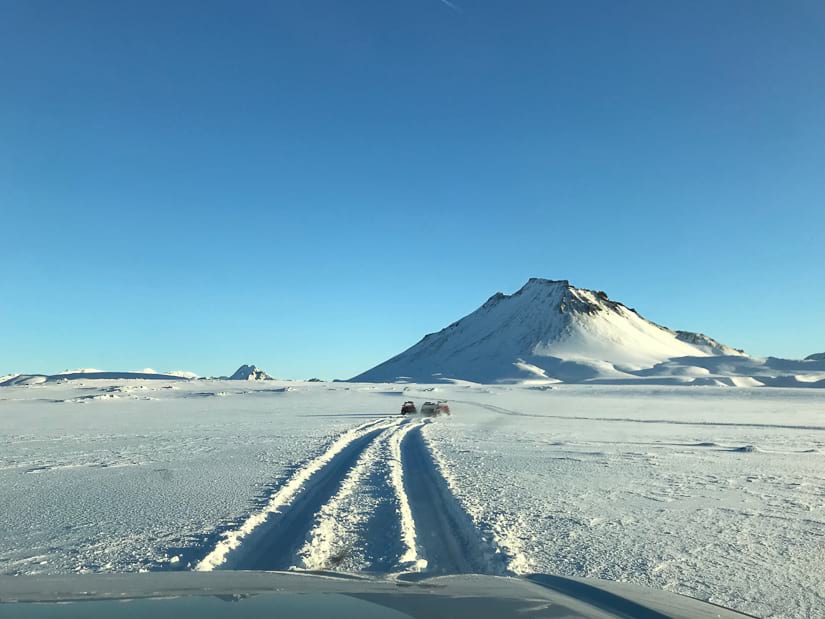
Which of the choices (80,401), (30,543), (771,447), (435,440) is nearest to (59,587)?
(30,543)

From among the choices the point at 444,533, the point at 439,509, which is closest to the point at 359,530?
the point at 444,533

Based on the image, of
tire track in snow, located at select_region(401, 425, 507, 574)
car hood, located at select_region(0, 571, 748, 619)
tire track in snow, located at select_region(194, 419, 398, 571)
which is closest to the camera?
car hood, located at select_region(0, 571, 748, 619)

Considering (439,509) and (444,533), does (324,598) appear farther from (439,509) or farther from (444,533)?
(439,509)

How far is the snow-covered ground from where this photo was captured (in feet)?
24.4

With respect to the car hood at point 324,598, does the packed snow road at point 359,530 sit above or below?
below

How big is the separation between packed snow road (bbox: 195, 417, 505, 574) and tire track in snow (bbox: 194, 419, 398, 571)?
0.5 inches

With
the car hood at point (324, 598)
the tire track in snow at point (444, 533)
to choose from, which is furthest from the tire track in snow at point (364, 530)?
the car hood at point (324, 598)

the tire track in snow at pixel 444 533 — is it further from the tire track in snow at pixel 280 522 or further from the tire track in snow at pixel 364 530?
the tire track in snow at pixel 280 522

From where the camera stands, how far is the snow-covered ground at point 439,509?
24.4 feet

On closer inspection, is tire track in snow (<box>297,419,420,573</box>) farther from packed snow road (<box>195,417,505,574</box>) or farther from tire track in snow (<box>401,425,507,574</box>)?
tire track in snow (<box>401,425,507,574</box>)

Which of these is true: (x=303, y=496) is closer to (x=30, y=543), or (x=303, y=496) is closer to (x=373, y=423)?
(x=30, y=543)

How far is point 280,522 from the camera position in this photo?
9602 mm

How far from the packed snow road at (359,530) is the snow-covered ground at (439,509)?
0.04 metres

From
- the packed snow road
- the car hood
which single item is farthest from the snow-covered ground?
the car hood
